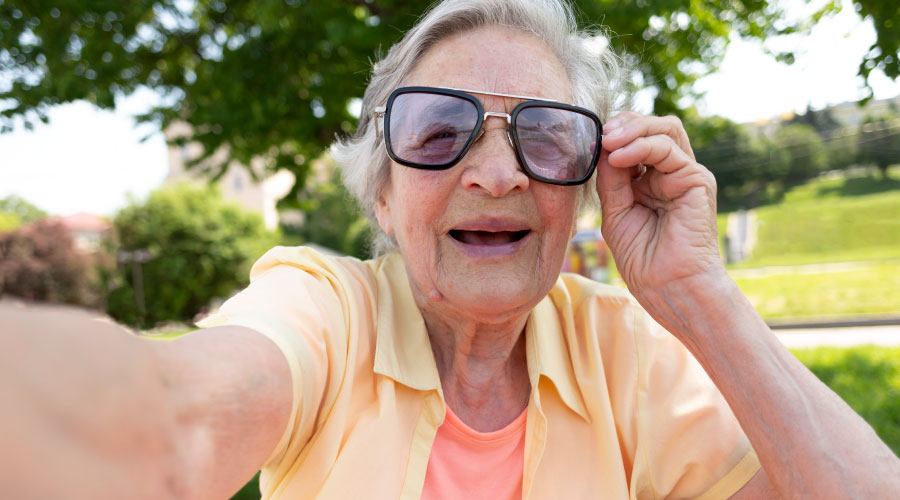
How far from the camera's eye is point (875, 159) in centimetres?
3384

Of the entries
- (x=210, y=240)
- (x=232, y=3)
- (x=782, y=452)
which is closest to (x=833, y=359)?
(x=782, y=452)

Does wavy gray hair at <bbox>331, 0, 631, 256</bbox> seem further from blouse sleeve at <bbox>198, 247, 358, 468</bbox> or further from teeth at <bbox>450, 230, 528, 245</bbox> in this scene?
blouse sleeve at <bbox>198, 247, 358, 468</bbox>

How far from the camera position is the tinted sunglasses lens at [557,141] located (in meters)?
1.69

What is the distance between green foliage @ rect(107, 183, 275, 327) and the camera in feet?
91.0

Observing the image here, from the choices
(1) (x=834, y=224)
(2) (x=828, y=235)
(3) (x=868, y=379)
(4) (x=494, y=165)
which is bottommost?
(2) (x=828, y=235)

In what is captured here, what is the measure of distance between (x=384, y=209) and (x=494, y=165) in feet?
1.65

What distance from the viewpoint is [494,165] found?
5.46 ft

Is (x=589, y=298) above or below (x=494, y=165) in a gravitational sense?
below

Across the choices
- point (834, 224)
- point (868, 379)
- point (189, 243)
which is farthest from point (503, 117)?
point (834, 224)

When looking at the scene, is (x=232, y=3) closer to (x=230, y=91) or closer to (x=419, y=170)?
(x=230, y=91)

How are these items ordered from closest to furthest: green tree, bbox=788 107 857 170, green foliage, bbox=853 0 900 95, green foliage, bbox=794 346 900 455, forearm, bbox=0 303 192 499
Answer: forearm, bbox=0 303 192 499 → green foliage, bbox=853 0 900 95 → green foliage, bbox=794 346 900 455 → green tree, bbox=788 107 857 170

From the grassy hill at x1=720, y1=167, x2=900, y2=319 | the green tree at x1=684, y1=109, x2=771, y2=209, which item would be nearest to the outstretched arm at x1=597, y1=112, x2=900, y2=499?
the grassy hill at x1=720, y1=167, x2=900, y2=319

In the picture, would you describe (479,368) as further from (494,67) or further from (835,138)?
(835,138)

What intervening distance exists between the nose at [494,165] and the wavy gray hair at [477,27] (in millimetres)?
338
